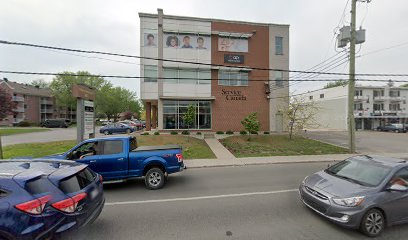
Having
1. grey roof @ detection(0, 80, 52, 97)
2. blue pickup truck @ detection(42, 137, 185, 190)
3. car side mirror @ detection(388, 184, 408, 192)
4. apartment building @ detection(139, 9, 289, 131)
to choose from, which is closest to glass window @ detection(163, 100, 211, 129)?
apartment building @ detection(139, 9, 289, 131)

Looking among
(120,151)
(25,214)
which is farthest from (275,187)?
(25,214)

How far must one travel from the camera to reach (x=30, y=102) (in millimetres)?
62031

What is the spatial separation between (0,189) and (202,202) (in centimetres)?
416

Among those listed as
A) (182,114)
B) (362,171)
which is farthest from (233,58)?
(362,171)

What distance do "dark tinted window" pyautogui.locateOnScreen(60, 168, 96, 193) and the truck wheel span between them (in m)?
2.82

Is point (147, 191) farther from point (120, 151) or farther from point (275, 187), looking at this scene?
point (275, 187)

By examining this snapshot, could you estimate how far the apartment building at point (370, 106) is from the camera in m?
43.9

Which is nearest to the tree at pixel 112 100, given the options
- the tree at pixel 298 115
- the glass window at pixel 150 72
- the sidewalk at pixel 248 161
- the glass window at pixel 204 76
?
the glass window at pixel 150 72

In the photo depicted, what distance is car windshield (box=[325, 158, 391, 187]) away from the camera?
4527 millimetres

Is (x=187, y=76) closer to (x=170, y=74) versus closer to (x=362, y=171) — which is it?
(x=170, y=74)

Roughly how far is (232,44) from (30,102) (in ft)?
215

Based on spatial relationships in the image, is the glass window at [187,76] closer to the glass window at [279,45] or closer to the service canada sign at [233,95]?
the service canada sign at [233,95]

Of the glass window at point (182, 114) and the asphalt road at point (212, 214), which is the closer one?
the asphalt road at point (212, 214)

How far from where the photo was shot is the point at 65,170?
12.6ft
